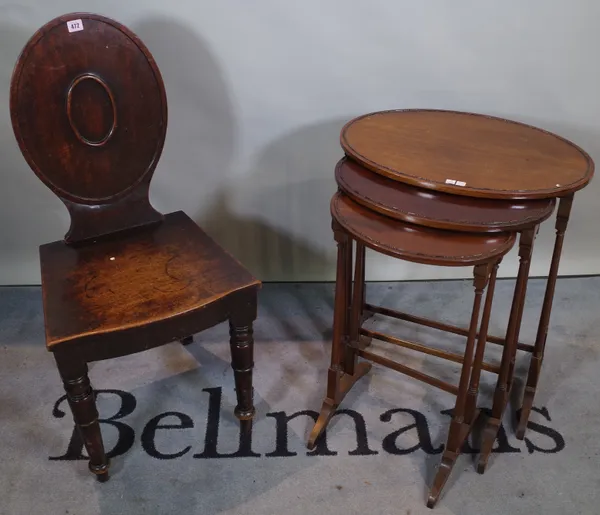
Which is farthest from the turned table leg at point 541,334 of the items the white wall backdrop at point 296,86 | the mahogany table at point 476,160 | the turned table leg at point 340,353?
the white wall backdrop at point 296,86

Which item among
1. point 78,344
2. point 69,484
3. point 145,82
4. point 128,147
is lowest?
point 69,484

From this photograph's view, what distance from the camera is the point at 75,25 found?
1.56 m

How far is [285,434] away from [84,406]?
0.57 m

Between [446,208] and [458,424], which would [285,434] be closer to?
[458,424]

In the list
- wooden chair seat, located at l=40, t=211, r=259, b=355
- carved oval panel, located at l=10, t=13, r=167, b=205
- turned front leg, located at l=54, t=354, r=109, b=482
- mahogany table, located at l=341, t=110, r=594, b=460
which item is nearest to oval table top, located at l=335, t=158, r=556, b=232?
mahogany table, located at l=341, t=110, r=594, b=460

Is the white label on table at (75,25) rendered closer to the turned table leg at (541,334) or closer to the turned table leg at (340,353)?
the turned table leg at (340,353)

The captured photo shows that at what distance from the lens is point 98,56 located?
1.61 meters

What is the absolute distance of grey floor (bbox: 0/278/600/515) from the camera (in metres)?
1.59

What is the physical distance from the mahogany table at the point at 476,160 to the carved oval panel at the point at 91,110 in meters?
0.61

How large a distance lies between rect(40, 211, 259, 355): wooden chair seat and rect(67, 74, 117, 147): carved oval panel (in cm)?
27

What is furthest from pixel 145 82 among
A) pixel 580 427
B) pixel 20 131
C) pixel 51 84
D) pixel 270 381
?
pixel 580 427

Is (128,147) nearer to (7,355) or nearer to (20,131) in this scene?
(20,131)

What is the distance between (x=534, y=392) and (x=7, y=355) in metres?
1.64

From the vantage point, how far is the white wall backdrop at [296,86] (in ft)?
6.59
